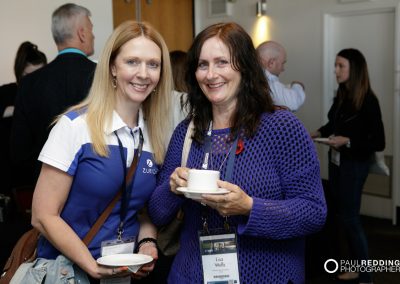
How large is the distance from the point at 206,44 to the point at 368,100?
8.15 feet

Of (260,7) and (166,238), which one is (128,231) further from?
(260,7)

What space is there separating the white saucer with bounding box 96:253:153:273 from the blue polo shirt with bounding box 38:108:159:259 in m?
0.07

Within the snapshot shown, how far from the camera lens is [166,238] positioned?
1.85m

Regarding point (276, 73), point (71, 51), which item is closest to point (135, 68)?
point (71, 51)

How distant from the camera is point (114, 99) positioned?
1.78 metres

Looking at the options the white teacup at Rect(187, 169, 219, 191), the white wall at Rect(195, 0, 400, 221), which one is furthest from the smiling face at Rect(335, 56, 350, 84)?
the white teacup at Rect(187, 169, 219, 191)

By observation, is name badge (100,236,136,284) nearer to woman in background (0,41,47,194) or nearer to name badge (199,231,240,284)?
name badge (199,231,240,284)

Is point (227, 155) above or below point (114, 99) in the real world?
below

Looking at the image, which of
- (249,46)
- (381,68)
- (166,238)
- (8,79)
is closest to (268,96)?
(249,46)

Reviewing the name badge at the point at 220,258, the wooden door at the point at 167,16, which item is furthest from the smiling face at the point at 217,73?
the wooden door at the point at 167,16

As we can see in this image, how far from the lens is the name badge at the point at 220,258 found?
5.21ft

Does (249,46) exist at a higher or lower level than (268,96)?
higher

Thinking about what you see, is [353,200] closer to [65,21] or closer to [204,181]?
[65,21]

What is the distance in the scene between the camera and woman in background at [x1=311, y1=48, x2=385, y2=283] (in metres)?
3.79
